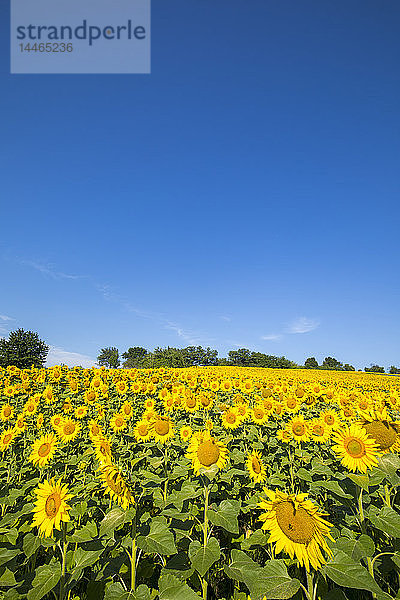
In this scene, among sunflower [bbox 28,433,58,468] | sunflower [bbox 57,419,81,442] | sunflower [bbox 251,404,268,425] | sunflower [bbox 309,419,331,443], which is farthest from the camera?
sunflower [bbox 251,404,268,425]

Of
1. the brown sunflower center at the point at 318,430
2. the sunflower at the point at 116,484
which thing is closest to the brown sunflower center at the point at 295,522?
the sunflower at the point at 116,484

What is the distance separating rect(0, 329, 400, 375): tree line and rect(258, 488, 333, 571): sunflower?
19752 mm

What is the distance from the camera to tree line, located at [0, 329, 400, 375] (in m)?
41.4

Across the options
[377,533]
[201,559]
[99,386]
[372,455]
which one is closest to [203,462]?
[201,559]

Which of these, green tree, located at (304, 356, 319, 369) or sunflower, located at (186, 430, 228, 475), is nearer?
sunflower, located at (186, 430, 228, 475)

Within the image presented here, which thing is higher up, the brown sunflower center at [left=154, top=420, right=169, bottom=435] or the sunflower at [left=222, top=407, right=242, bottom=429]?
the brown sunflower center at [left=154, top=420, right=169, bottom=435]

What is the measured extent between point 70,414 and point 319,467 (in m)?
7.01

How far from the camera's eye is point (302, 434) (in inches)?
223

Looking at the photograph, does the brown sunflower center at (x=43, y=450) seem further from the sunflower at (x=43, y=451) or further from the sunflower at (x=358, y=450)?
the sunflower at (x=358, y=450)

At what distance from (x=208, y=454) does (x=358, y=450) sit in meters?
1.56

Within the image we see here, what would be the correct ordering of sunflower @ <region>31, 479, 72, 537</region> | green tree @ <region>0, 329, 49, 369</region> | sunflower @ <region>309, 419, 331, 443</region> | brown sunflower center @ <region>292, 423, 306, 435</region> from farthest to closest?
green tree @ <region>0, 329, 49, 369</region> → brown sunflower center @ <region>292, 423, 306, 435</region> → sunflower @ <region>309, 419, 331, 443</region> → sunflower @ <region>31, 479, 72, 537</region>

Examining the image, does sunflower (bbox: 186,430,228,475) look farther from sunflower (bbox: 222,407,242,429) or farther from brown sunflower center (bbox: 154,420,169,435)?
sunflower (bbox: 222,407,242,429)

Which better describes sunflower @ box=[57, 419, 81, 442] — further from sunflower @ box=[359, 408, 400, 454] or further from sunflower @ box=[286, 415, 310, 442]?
sunflower @ box=[359, 408, 400, 454]

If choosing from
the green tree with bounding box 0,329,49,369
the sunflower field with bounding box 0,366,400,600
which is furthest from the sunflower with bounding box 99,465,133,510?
the green tree with bounding box 0,329,49,369
